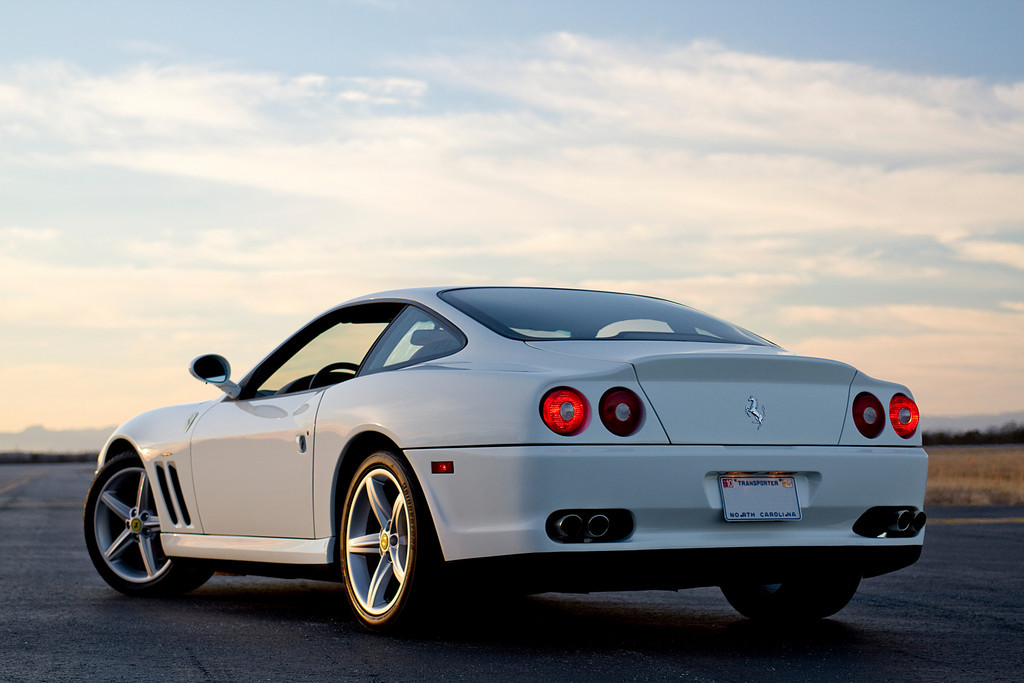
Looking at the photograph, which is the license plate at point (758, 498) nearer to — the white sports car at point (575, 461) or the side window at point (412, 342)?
the white sports car at point (575, 461)

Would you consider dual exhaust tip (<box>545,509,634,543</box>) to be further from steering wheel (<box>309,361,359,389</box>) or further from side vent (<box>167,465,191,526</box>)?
side vent (<box>167,465,191,526</box>)

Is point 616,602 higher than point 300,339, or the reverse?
point 300,339

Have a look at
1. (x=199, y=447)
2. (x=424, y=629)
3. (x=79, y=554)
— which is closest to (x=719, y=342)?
(x=424, y=629)

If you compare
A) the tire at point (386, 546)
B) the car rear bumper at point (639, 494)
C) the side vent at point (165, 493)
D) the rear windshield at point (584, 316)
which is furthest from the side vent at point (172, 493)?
the car rear bumper at point (639, 494)

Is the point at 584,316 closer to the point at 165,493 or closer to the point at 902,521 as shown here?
the point at 902,521

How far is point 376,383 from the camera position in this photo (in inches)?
204

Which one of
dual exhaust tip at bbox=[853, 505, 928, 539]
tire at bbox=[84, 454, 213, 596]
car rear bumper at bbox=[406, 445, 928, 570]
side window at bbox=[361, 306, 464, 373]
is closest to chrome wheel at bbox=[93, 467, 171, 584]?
tire at bbox=[84, 454, 213, 596]

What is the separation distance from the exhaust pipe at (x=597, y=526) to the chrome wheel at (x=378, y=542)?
2.35ft

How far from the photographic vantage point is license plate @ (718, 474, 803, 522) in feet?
15.0

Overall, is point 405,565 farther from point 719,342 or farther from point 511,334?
point 719,342

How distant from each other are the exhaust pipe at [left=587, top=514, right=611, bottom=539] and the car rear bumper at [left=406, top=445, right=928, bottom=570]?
34 mm

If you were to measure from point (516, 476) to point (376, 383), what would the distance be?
1.01 m

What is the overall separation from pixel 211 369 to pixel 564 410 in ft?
9.09

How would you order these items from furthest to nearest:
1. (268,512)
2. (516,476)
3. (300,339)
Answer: (300,339), (268,512), (516,476)
